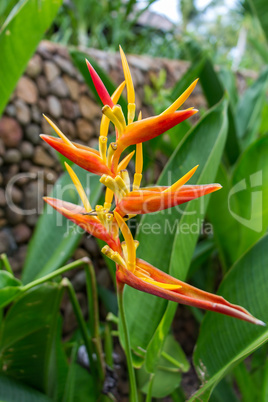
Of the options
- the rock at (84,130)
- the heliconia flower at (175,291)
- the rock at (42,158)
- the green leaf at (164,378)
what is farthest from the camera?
the rock at (84,130)

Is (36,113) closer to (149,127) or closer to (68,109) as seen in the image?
(68,109)

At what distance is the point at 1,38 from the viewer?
64cm

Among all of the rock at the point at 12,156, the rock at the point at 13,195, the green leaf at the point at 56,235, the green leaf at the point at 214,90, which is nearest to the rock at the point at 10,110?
the rock at the point at 12,156

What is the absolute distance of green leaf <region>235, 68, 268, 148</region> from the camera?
1033 mm

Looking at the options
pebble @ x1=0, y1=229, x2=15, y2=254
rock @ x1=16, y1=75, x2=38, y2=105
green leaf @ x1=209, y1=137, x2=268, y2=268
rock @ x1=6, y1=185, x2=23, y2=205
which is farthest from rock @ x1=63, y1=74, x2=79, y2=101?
green leaf @ x1=209, y1=137, x2=268, y2=268

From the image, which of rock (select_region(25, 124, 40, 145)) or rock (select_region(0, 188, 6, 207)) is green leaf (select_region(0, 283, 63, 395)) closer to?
rock (select_region(0, 188, 6, 207))

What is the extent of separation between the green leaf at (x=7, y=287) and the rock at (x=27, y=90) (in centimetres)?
75

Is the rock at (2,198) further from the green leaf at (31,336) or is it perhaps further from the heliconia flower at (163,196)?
the heliconia flower at (163,196)

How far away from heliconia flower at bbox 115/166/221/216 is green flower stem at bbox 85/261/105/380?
0.88ft

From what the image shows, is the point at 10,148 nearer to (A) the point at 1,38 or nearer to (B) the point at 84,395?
(A) the point at 1,38

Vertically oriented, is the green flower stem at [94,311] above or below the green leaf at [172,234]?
below

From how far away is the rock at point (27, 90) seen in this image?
3.52 feet

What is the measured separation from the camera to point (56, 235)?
689 millimetres

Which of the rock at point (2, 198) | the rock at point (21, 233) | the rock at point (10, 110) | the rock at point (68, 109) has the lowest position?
the rock at point (21, 233)
